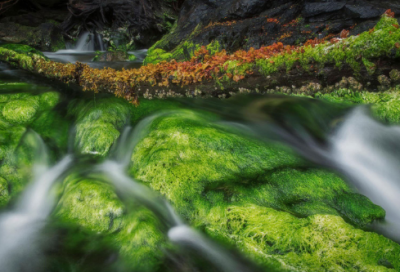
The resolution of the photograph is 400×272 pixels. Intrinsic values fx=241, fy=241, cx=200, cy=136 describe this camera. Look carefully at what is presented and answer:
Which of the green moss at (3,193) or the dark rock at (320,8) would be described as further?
the dark rock at (320,8)

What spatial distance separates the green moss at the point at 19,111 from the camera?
515 centimetres

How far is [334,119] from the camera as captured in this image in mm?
5504

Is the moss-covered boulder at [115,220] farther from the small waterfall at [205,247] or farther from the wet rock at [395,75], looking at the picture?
the wet rock at [395,75]

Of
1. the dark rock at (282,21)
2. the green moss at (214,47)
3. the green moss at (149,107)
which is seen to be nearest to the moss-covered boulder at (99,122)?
the green moss at (149,107)

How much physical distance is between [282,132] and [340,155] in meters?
1.13

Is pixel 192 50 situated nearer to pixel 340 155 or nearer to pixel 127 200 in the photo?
pixel 340 155

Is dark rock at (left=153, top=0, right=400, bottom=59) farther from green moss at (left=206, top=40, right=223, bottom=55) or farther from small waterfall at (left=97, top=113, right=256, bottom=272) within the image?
small waterfall at (left=97, top=113, right=256, bottom=272)

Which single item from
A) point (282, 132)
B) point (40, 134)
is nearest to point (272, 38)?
point (282, 132)

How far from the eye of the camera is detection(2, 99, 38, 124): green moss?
5.15 meters

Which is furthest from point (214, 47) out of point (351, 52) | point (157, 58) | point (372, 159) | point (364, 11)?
point (372, 159)

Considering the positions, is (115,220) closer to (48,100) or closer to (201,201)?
(201,201)

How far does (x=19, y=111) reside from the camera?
17.4ft

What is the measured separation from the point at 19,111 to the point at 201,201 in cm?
476

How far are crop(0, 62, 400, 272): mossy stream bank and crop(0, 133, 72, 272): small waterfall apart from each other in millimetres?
166
